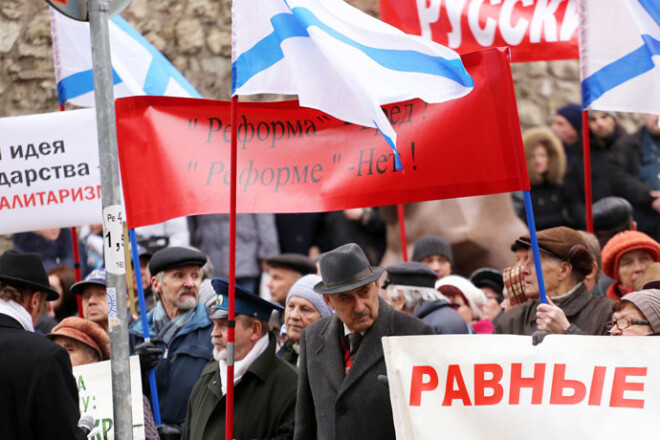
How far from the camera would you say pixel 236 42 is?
6102mm

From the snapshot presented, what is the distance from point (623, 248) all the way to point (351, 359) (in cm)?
239

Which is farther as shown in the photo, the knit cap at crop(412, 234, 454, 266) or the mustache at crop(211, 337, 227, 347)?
the knit cap at crop(412, 234, 454, 266)

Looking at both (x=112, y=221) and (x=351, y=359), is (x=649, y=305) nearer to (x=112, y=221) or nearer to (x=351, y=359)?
(x=351, y=359)

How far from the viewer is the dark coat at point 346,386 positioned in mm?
5684

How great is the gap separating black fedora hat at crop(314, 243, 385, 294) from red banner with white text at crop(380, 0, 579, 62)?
97.5 inches

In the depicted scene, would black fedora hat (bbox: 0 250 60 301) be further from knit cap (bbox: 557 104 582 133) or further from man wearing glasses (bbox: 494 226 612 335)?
knit cap (bbox: 557 104 582 133)

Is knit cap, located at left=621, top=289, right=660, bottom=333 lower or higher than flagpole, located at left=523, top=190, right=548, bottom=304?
lower

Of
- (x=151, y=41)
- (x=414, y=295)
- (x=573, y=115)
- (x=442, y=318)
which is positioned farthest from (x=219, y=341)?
(x=151, y=41)

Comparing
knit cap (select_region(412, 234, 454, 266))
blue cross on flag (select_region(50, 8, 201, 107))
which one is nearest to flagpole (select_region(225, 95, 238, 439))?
blue cross on flag (select_region(50, 8, 201, 107))

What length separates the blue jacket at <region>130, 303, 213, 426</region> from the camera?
7.29 metres

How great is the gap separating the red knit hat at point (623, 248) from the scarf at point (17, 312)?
355 centimetres

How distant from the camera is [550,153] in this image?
10578 millimetres

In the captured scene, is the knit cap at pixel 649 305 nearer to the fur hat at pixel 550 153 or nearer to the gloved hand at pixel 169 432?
the gloved hand at pixel 169 432

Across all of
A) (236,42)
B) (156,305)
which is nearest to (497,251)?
(156,305)
